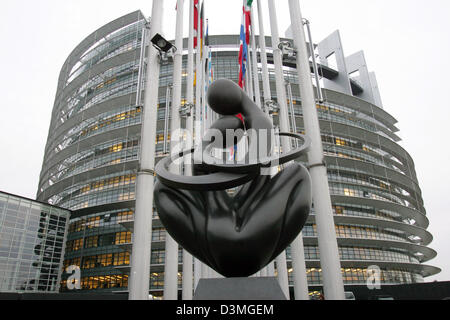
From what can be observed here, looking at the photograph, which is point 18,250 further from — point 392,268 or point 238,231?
point 392,268

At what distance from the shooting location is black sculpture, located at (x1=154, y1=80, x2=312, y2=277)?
484cm

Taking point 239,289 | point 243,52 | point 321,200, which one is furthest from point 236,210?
point 243,52

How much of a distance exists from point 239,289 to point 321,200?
505cm

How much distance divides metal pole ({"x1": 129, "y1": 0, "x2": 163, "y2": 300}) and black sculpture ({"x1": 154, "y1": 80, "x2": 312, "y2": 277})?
4151 mm

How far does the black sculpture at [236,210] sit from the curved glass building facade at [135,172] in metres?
23.9

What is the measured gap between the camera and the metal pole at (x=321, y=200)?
335 inches

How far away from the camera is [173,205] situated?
17.2 ft

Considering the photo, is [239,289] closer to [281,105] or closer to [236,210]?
[236,210]

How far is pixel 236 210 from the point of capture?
17.0ft

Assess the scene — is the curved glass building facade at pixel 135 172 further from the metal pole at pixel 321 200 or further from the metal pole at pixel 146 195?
the metal pole at pixel 321 200

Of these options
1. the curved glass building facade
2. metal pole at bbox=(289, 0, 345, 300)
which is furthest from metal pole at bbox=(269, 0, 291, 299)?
the curved glass building facade

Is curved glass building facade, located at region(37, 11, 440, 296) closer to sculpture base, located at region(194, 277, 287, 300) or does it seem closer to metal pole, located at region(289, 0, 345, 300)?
metal pole, located at region(289, 0, 345, 300)
